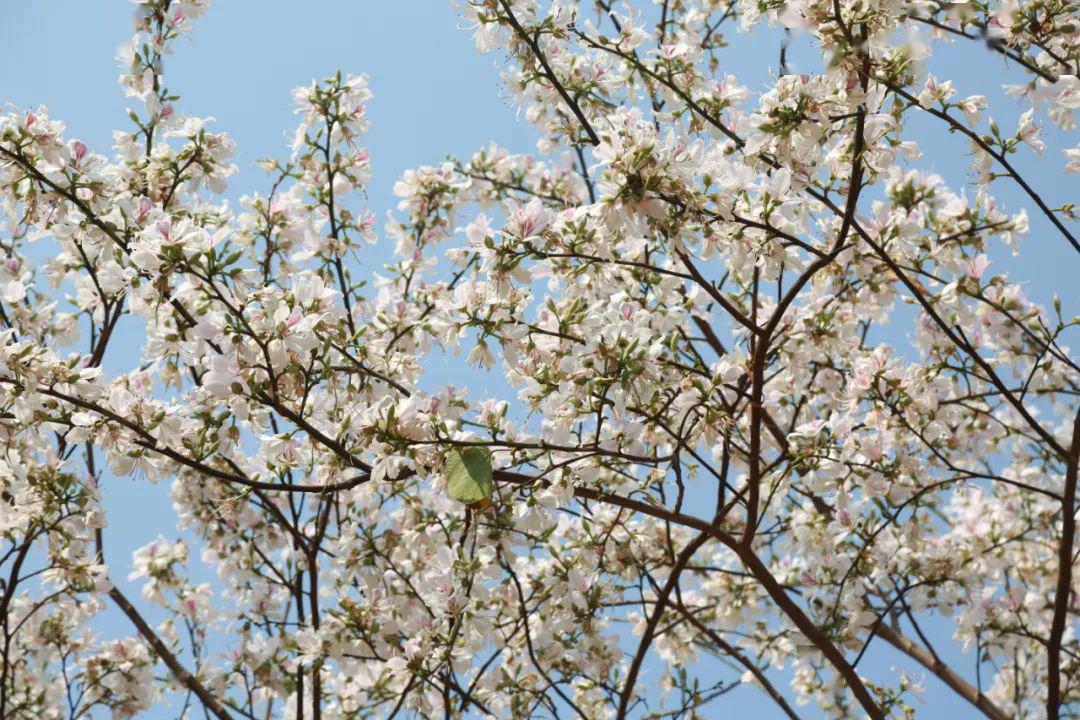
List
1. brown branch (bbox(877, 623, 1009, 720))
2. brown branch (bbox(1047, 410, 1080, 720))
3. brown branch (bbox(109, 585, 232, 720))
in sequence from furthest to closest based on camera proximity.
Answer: brown branch (bbox(877, 623, 1009, 720)) → brown branch (bbox(109, 585, 232, 720)) → brown branch (bbox(1047, 410, 1080, 720))

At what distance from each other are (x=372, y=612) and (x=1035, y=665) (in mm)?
4951

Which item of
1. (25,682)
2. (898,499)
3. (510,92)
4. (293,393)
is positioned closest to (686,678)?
(898,499)

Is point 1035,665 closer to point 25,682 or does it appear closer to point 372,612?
point 372,612

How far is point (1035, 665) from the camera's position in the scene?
635 cm

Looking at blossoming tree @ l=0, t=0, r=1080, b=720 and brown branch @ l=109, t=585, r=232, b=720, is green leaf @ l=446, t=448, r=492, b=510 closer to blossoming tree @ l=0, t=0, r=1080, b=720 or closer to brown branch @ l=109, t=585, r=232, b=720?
blossoming tree @ l=0, t=0, r=1080, b=720

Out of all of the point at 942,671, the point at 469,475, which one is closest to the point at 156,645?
the point at 469,475

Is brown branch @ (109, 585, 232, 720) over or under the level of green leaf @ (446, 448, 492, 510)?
over

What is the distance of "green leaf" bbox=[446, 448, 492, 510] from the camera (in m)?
2.24

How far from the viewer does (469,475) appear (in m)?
2.29

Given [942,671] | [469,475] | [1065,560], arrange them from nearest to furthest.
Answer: [469,475], [1065,560], [942,671]

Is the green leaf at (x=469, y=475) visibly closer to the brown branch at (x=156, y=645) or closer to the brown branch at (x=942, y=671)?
the brown branch at (x=156, y=645)

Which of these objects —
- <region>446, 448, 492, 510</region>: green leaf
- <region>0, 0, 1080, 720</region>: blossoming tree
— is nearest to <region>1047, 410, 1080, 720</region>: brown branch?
<region>0, 0, 1080, 720</region>: blossoming tree

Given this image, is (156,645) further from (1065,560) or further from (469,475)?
(1065,560)

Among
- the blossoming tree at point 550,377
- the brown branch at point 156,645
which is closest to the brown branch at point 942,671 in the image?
the blossoming tree at point 550,377
